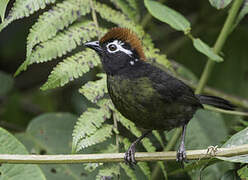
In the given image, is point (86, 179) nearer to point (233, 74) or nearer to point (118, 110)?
point (118, 110)

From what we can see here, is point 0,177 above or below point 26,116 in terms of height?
above

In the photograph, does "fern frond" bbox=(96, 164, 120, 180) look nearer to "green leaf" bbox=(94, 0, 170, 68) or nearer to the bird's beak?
the bird's beak

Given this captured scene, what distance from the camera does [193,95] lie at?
3.38 meters

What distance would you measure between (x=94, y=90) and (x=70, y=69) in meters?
0.26

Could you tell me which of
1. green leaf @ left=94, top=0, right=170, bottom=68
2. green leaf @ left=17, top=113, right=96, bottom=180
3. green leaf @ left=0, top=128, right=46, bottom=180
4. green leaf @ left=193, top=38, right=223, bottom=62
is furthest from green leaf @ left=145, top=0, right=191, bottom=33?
green leaf @ left=0, top=128, right=46, bottom=180

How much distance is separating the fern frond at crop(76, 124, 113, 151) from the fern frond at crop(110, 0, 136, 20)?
1.04m

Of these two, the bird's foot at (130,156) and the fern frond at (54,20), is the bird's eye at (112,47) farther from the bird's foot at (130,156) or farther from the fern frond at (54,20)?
the bird's foot at (130,156)

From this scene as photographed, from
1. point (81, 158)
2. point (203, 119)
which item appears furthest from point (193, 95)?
point (81, 158)

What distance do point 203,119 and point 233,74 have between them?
1111 millimetres

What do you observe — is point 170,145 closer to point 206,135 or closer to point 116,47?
point 206,135

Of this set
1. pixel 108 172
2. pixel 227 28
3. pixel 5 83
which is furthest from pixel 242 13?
pixel 5 83

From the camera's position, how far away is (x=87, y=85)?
308cm

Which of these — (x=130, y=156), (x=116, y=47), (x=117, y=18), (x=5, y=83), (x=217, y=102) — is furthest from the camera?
(x=5, y=83)

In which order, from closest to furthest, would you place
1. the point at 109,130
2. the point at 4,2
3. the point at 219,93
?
the point at 4,2
the point at 109,130
the point at 219,93
